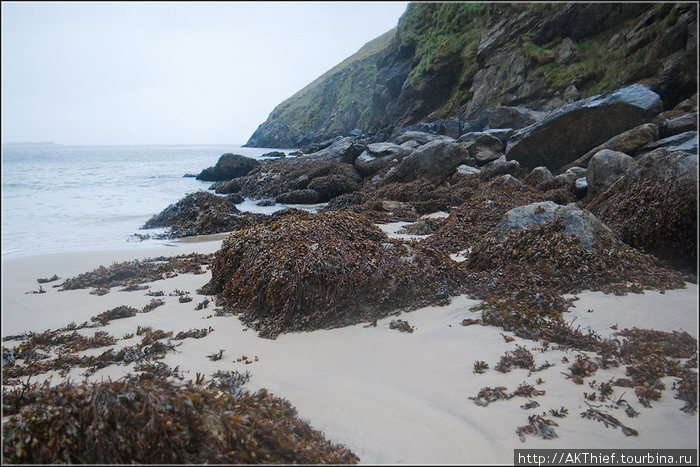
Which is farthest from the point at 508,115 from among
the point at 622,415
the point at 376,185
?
the point at 622,415

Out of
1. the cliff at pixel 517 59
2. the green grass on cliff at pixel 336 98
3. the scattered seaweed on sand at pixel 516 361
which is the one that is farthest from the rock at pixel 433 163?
the green grass on cliff at pixel 336 98

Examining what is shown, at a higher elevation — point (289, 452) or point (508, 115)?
point (508, 115)

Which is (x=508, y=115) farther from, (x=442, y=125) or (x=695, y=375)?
(x=695, y=375)

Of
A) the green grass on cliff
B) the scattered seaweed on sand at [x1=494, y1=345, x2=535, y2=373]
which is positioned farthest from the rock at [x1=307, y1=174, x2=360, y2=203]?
the green grass on cliff

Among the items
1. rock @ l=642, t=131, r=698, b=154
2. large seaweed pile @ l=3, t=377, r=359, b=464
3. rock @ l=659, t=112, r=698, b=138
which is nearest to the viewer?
Result: large seaweed pile @ l=3, t=377, r=359, b=464

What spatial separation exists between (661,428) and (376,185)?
1133 centimetres

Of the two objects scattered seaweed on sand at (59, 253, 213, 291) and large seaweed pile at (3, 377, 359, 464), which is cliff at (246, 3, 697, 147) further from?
scattered seaweed on sand at (59, 253, 213, 291)

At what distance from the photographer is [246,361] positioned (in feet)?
9.72

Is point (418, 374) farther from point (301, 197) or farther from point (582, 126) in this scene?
point (301, 197)

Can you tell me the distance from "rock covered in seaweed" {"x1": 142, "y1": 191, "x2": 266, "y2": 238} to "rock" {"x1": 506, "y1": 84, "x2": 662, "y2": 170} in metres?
7.43

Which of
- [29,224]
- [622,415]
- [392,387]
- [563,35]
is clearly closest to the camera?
[622,415]

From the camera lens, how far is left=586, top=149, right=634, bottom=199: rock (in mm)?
6984

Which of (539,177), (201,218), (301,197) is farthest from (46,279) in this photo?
(539,177)

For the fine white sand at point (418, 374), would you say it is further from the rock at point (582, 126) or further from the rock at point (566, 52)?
the rock at point (566, 52)
